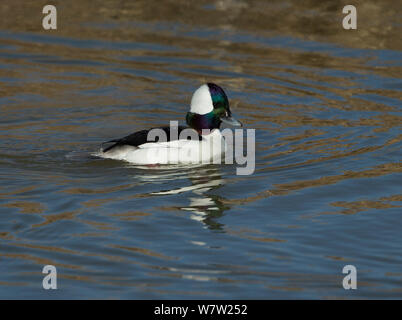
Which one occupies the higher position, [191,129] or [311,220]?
[191,129]

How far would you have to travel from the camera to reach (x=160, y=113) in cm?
1472

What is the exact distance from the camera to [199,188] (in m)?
11.4

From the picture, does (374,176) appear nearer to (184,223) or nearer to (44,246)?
(184,223)

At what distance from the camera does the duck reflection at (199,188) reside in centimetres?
1038

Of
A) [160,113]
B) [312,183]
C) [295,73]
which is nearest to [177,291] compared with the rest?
[312,183]

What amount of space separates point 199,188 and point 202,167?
848mm

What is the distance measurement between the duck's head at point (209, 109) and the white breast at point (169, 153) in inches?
12.6

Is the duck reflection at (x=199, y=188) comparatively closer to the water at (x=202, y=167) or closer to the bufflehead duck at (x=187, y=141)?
the water at (x=202, y=167)

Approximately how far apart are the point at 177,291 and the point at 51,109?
22.7ft
